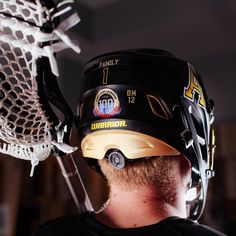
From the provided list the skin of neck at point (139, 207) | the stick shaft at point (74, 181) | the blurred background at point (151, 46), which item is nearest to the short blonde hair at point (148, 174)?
the skin of neck at point (139, 207)

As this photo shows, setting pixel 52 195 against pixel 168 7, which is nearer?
pixel 168 7

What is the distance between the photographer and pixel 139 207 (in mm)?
662

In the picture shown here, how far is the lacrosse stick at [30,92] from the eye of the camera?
2.06 ft

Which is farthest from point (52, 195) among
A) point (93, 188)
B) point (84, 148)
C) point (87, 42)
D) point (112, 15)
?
point (84, 148)

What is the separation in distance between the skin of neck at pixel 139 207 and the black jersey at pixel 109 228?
0.01 meters

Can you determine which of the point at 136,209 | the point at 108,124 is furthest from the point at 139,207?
the point at 108,124

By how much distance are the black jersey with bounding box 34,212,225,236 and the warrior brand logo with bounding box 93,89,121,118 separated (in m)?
0.13

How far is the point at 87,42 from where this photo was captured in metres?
2.47

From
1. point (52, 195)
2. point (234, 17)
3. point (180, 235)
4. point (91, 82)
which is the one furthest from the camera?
point (52, 195)

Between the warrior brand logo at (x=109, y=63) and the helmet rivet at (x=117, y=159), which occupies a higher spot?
the warrior brand logo at (x=109, y=63)

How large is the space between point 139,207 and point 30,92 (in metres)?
0.21

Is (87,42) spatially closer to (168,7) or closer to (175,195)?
(168,7)

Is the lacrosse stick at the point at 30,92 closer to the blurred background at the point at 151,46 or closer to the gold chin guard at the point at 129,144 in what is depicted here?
the gold chin guard at the point at 129,144

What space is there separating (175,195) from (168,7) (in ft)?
5.56
